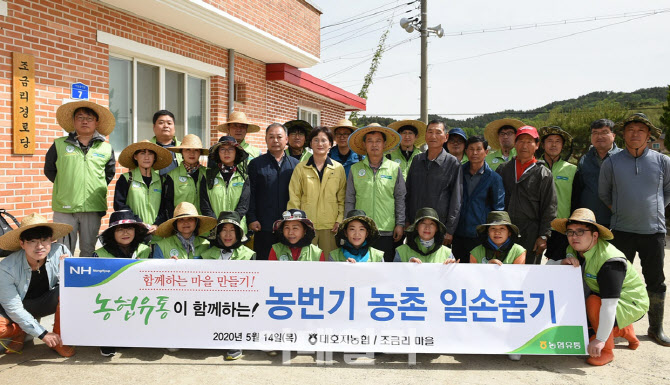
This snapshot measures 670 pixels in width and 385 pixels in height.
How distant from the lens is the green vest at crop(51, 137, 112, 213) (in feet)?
15.3

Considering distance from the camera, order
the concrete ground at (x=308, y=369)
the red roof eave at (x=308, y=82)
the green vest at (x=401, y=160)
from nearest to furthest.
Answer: the concrete ground at (x=308, y=369)
the green vest at (x=401, y=160)
the red roof eave at (x=308, y=82)

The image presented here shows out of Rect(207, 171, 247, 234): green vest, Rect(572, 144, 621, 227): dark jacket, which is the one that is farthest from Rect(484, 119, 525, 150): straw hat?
Rect(207, 171, 247, 234): green vest

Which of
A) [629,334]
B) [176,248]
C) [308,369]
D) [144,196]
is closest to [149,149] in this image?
[144,196]

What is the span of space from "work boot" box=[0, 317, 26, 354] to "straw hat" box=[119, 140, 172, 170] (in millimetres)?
1680

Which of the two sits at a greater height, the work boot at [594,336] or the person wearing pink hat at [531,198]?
the person wearing pink hat at [531,198]

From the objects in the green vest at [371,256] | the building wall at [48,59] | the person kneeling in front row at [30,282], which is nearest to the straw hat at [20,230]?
the person kneeling in front row at [30,282]

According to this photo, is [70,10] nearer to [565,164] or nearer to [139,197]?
[139,197]

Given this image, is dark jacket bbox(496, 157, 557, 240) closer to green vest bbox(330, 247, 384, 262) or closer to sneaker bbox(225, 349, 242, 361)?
green vest bbox(330, 247, 384, 262)

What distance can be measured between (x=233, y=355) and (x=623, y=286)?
3223mm

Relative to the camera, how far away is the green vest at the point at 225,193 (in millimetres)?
4797

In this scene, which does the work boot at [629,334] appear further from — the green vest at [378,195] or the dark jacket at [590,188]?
the green vest at [378,195]

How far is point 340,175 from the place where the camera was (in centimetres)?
504

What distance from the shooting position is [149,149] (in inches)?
188

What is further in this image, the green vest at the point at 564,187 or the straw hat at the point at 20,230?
the green vest at the point at 564,187
